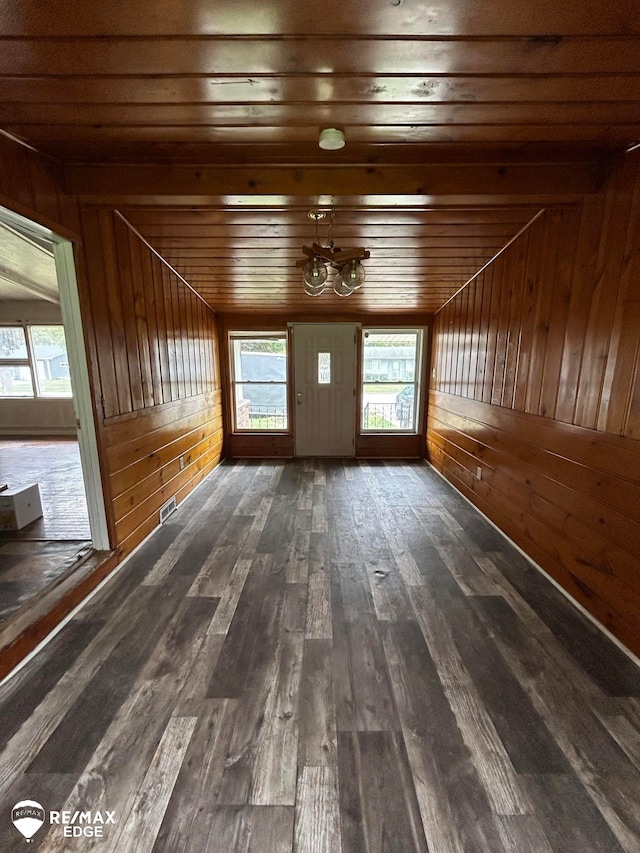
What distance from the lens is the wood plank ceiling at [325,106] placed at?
42.3 inches

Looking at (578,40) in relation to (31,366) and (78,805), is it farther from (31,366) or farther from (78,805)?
(31,366)

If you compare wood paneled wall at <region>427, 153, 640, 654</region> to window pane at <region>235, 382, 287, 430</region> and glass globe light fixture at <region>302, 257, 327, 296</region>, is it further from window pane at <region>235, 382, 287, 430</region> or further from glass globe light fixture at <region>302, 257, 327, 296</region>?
window pane at <region>235, 382, 287, 430</region>

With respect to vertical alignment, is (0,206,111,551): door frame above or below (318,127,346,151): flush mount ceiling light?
below

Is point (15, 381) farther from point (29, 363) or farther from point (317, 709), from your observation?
point (317, 709)

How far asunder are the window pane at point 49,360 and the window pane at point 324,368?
464 centimetres

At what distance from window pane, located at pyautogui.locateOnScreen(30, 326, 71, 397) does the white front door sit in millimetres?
4371

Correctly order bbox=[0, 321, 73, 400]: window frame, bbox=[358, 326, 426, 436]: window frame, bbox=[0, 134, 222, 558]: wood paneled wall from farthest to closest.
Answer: bbox=[0, 321, 73, 400]: window frame, bbox=[358, 326, 426, 436]: window frame, bbox=[0, 134, 222, 558]: wood paneled wall

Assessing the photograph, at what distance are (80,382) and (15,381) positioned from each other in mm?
5652

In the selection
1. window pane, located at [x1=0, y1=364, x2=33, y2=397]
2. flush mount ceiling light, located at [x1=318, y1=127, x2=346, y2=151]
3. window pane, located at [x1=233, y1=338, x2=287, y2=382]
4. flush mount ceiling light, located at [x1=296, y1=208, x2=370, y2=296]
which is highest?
flush mount ceiling light, located at [x1=318, y1=127, x2=346, y2=151]

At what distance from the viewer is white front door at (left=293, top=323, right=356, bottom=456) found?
16.5 ft

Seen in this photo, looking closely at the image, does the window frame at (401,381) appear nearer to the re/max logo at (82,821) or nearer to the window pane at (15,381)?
the re/max logo at (82,821)

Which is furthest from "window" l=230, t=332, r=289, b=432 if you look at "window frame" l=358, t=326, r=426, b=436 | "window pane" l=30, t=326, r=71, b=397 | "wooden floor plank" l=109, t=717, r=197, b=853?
"wooden floor plank" l=109, t=717, r=197, b=853

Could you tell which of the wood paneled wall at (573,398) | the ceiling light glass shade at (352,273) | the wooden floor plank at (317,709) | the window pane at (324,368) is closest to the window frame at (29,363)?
the window pane at (324,368)

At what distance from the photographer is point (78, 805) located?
107 cm
